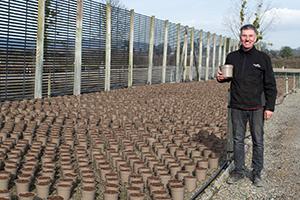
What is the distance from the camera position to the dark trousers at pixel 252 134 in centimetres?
463

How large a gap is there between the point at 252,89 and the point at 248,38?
507 millimetres

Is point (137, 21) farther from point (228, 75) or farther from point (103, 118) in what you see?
point (228, 75)

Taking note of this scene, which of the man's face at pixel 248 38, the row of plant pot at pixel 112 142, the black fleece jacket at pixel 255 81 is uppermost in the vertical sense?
the man's face at pixel 248 38

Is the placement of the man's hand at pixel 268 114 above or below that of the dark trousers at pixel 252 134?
above

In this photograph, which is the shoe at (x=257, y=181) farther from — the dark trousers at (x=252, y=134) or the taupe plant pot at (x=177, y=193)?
the taupe plant pot at (x=177, y=193)

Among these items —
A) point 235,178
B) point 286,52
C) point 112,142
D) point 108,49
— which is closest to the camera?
point 235,178

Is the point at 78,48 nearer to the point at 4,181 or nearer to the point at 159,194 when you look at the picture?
the point at 4,181

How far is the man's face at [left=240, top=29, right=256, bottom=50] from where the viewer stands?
177 inches

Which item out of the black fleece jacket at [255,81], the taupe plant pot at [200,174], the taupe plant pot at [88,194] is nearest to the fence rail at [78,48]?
the taupe plant pot at [200,174]

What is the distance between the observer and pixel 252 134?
469 cm

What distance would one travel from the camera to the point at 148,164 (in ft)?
16.4

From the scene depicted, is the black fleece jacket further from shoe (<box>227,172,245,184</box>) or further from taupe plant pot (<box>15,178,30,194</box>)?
taupe plant pot (<box>15,178,30,194</box>)

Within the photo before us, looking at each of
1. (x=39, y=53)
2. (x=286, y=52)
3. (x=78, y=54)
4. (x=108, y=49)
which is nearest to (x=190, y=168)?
(x=39, y=53)

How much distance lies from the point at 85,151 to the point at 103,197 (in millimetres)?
1520
